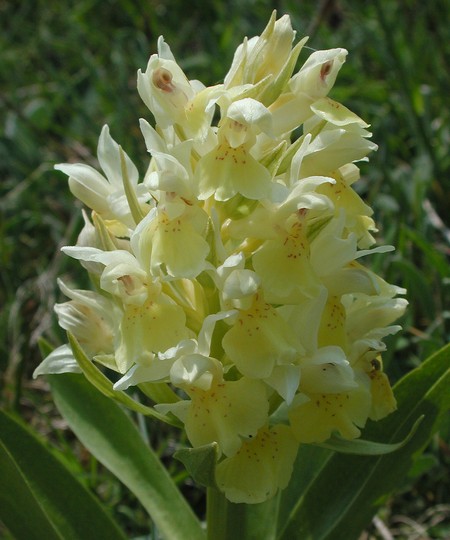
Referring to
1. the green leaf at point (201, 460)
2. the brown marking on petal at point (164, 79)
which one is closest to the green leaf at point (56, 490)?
the green leaf at point (201, 460)

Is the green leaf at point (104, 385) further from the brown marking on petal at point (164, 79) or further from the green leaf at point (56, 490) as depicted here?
the brown marking on petal at point (164, 79)

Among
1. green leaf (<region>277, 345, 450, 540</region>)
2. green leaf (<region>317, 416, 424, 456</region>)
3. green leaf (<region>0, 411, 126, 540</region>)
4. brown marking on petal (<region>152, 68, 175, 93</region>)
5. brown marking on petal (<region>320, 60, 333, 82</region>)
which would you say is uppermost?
brown marking on petal (<region>152, 68, 175, 93</region>)

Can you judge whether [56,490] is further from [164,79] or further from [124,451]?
[164,79]

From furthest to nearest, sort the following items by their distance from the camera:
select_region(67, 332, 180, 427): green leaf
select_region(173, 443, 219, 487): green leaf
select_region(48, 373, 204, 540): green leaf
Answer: select_region(48, 373, 204, 540): green leaf < select_region(67, 332, 180, 427): green leaf < select_region(173, 443, 219, 487): green leaf

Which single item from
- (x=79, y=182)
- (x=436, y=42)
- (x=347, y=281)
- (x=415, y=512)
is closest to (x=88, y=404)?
(x=79, y=182)

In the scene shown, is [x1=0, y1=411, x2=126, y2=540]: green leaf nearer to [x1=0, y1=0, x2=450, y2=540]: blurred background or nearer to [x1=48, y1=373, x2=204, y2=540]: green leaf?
[x1=48, y1=373, x2=204, y2=540]: green leaf

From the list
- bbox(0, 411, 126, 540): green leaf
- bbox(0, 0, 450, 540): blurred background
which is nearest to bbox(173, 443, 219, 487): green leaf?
bbox(0, 411, 126, 540): green leaf
